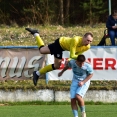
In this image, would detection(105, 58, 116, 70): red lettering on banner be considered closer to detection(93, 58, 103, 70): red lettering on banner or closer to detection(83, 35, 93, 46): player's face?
detection(93, 58, 103, 70): red lettering on banner

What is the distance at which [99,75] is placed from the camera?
18.5 m

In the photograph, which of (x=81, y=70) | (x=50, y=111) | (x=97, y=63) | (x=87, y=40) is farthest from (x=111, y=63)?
(x=81, y=70)

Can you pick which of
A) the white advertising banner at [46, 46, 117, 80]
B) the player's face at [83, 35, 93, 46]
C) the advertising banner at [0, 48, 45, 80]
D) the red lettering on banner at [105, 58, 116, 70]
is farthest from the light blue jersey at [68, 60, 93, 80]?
the advertising banner at [0, 48, 45, 80]

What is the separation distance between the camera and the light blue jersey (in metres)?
13.3

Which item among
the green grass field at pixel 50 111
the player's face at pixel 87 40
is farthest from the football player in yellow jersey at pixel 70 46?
the green grass field at pixel 50 111

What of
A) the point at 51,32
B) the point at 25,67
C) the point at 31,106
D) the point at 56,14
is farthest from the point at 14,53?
the point at 56,14

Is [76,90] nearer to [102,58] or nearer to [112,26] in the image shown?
[102,58]

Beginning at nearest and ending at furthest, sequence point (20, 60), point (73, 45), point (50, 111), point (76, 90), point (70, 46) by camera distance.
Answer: point (76, 90)
point (73, 45)
point (70, 46)
point (50, 111)
point (20, 60)

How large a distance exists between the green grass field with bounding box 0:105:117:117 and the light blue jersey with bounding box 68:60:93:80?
1.63m

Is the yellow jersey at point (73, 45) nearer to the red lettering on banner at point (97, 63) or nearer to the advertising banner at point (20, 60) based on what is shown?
the red lettering on banner at point (97, 63)

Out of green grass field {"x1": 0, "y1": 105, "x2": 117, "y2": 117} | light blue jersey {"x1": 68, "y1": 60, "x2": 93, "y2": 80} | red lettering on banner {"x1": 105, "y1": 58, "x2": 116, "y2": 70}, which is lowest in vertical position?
green grass field {"x1": 0, "y1": 105, "x2": 117, "y2": 117}

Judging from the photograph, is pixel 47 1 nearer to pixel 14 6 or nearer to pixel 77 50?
pixel 14 6

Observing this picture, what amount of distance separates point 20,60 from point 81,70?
5.64 m

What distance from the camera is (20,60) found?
18625mm
